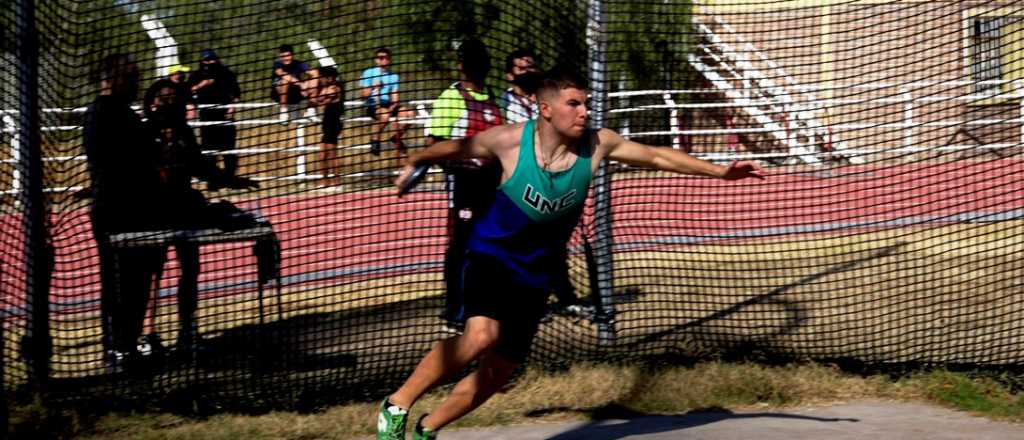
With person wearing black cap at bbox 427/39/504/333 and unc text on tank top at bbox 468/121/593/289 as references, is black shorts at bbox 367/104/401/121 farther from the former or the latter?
unc text on tank top at bbox 468/121/593/289

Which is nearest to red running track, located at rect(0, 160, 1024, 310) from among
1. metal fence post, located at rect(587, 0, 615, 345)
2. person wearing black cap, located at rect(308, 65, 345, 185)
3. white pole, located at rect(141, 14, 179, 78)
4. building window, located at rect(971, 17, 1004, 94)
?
person wearing black cap, located at rect(308, 65, 345, 185)

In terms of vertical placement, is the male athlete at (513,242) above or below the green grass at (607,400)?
above

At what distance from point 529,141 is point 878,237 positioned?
6.76m

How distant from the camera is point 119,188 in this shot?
250 inches

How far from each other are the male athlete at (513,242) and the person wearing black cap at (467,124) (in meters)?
2.22

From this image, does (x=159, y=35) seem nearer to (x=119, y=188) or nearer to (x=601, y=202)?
(x=119, y=188)

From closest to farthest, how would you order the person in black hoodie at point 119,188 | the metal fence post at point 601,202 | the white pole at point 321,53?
the person in black hoodie at point 119,188
the metal fence post at point 601,202
the white pole at point 321,53

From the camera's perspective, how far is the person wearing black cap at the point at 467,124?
7.11 m

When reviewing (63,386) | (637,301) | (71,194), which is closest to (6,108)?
(71,194)

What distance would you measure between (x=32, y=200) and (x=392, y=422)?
7.37 feet

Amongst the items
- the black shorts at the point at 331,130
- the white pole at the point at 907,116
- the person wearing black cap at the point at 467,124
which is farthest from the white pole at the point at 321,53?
the white pole at the point at 907,116

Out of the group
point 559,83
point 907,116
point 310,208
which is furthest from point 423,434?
point 907,116

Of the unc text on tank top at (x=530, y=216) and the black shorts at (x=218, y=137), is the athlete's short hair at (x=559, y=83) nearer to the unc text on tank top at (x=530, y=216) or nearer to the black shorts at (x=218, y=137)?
the unc text on tank top at (x=530, y=216)

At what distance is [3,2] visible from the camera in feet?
19.9
